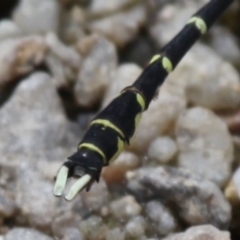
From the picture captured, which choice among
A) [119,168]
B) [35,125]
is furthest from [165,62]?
[35,125]

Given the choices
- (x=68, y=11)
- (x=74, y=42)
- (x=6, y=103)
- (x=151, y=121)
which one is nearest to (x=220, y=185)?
(x=151, y=121)

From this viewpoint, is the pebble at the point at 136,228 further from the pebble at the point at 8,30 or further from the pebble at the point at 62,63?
the pebble at the point at 8,30

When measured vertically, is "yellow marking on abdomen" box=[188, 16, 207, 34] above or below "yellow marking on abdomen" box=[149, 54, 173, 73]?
below

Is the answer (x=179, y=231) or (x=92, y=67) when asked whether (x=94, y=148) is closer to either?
(x=179, y=231)

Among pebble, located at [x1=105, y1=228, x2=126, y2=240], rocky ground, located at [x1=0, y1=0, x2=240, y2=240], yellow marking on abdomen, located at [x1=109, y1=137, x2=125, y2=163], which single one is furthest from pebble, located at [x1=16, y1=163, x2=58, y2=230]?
yellow marking on abdomen, located at [x1=109, y1=137, x2=125, y2=163]

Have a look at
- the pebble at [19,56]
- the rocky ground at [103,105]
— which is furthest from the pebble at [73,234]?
→ the pebble at [19,56]

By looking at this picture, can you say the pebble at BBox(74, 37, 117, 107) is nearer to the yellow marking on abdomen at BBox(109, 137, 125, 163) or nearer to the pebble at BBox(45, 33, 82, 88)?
the pebble at BBox(45, 33, 82, 88)

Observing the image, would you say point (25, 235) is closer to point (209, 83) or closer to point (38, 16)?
point (209, 83)
